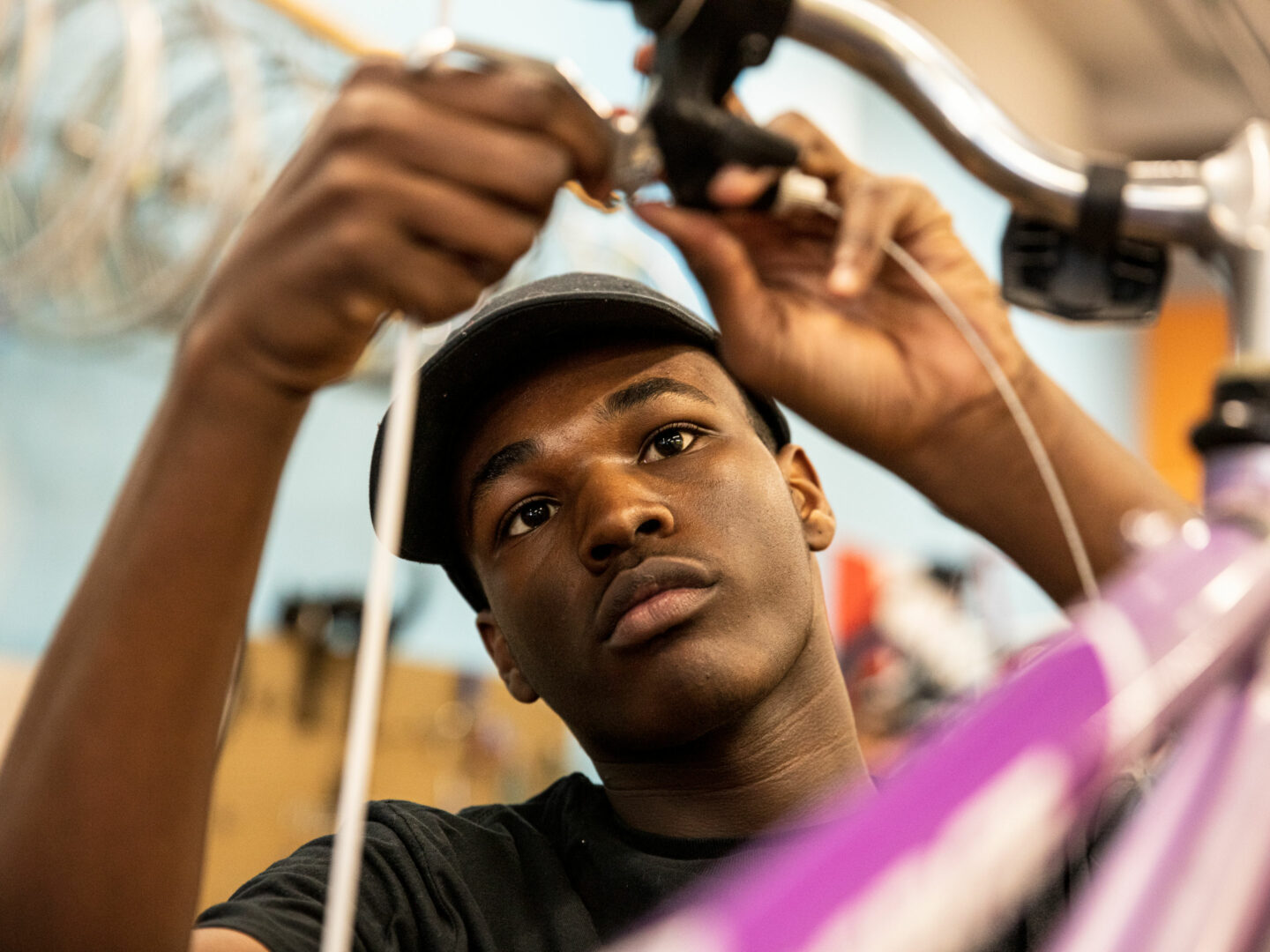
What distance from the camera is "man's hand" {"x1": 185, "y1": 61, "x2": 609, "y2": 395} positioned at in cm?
50

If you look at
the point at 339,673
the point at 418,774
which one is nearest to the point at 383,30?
the point at 339,673

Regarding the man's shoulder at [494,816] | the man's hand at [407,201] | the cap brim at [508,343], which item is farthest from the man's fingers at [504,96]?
the man's shoulder at [494,816]

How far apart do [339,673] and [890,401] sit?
1360mm

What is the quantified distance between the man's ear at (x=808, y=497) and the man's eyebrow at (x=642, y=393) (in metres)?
0.15

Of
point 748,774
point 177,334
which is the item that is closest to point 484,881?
point 748,774

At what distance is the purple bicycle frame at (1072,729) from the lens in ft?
1.46

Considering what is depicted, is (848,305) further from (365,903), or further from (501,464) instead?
(365,903)

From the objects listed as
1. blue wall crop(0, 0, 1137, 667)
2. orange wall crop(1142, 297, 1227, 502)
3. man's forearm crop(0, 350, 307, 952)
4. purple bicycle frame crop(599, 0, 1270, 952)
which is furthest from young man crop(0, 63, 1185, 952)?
orange wall crop(1142, 297, 1227, 502)

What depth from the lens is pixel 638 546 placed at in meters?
0.92

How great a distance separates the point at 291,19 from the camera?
189 centimetres

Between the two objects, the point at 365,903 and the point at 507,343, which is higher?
the point at 507,343

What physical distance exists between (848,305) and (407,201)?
414 millimetres

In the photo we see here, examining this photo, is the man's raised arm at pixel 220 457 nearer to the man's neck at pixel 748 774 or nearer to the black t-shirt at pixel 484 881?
the black t-shirt at pixel 484 881

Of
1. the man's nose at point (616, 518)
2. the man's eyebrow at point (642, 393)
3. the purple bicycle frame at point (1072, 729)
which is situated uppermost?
the man's eyebrow at point (642, 393)
